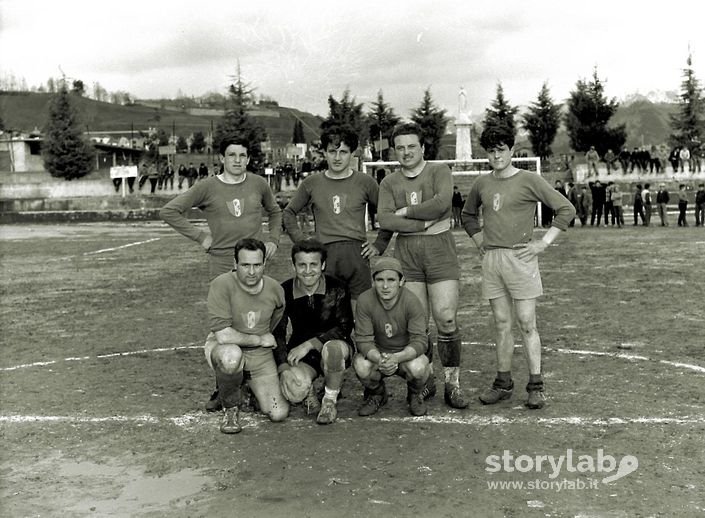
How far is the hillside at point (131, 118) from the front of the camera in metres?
135

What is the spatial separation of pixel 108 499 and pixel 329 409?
177 cm

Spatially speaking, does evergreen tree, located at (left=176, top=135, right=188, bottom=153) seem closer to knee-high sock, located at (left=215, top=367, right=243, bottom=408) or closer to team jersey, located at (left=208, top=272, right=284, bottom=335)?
team jersey, located at (left=208, top=272, right=284, bottom=335)

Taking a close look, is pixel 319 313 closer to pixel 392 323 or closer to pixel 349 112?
pixel 392 323

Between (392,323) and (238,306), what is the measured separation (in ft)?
3.48

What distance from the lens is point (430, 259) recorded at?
6059mm

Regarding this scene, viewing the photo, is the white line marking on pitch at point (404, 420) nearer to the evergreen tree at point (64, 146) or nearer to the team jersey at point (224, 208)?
the team jersey at point (224, 208)

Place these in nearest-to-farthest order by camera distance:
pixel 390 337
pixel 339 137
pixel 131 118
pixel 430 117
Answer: pixel 390 337
pixel 339 137
pixel 430 117
pixel 131 118

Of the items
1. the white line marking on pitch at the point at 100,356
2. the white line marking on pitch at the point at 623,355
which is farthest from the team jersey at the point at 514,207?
the white line marking on pitch at the point at 100,356

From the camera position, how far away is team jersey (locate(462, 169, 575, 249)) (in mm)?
5840

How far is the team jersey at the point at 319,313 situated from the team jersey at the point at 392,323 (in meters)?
0.24

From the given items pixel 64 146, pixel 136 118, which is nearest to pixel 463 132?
pixel 64 146

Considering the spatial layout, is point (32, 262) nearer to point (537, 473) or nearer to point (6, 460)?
point (6, 460)

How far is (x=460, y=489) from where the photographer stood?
4312mm

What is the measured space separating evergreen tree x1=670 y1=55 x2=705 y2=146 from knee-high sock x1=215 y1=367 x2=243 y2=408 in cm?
6244
